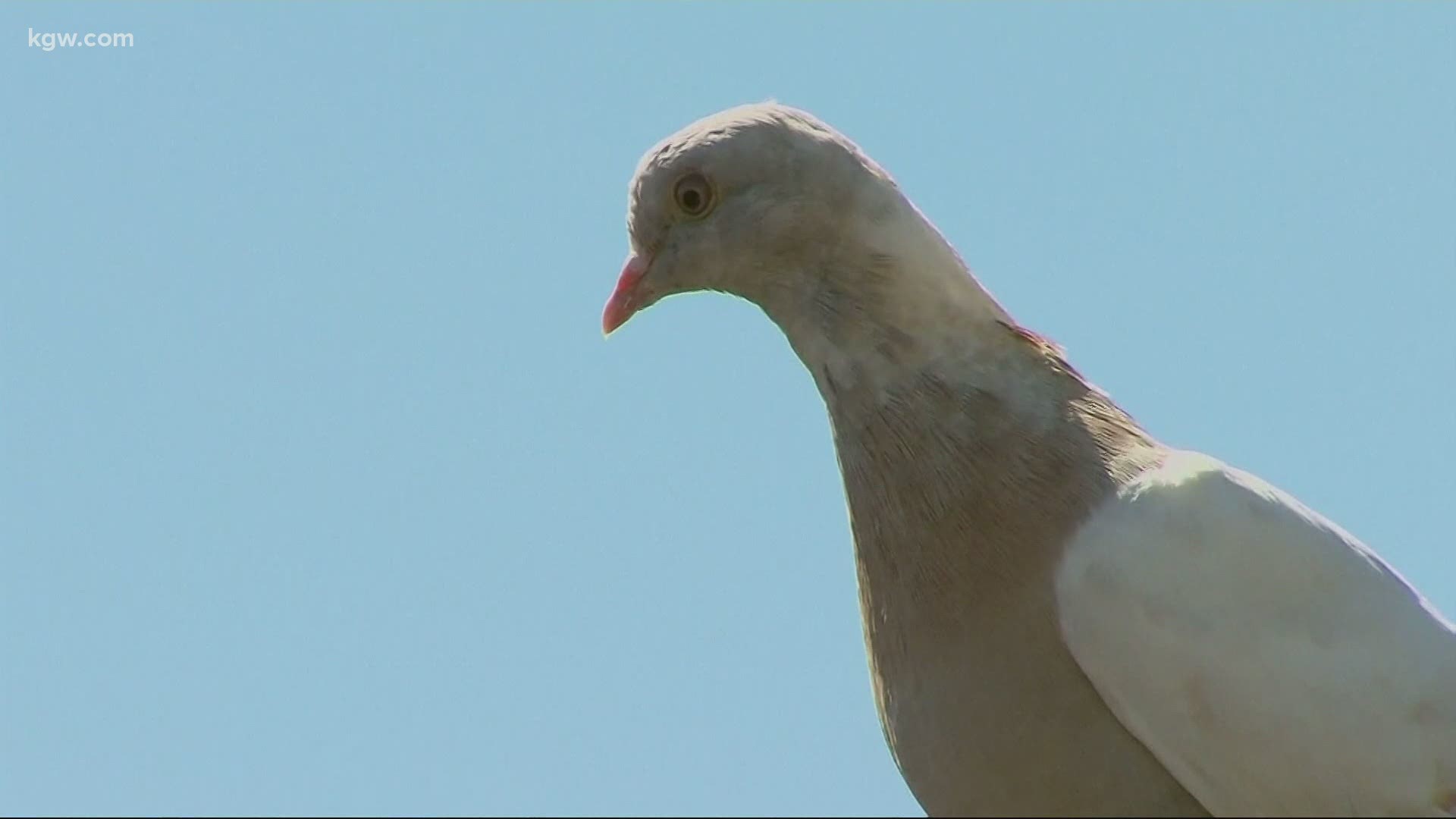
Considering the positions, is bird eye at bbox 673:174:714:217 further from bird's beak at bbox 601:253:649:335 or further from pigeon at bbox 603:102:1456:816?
bird's beak at bbox 601:253:649:335

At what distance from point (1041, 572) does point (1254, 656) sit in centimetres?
57

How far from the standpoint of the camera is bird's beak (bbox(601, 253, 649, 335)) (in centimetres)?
674

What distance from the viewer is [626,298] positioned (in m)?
6.76

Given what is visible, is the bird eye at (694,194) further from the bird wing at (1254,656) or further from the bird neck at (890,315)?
the bird wing at (1254,656)

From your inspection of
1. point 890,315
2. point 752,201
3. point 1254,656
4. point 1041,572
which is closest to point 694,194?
point 752,201

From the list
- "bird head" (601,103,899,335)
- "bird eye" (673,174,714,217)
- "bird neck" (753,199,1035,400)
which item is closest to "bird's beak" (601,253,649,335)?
"bird head" (601,103,899,335)

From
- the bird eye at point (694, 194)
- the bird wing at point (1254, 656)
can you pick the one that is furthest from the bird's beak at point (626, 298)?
the bird wing at point (1254, 656)

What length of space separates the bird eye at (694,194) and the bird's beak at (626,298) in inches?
9.9

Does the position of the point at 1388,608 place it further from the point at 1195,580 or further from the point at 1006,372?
the point at 1006,372

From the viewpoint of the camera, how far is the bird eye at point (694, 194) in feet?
21.4

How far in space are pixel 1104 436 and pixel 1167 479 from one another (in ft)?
0.68

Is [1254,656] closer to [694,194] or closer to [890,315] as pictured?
[890,315]

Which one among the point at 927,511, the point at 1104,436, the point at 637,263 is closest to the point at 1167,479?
the point at 1104,436

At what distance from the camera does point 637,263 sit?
6.74 metres
